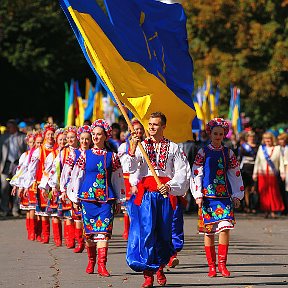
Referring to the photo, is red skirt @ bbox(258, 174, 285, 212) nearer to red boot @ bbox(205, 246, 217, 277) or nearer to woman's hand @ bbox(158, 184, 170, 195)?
red boot @ bbox(205, 246, 217, 277)

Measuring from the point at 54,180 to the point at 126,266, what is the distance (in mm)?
3407

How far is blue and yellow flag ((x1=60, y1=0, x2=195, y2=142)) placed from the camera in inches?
514

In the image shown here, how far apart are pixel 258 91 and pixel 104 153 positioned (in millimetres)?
27850

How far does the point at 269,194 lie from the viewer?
25.2 metres

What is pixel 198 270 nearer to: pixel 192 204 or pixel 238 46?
pixel 192 204

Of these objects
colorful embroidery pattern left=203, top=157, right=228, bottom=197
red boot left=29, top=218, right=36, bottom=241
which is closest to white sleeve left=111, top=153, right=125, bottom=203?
colorful embroidery pattern left=203, top=157, right=228, bottom=197

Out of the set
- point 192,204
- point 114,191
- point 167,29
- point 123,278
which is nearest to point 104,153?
point 114,191

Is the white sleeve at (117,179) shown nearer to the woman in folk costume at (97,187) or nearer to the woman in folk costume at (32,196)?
the woman in folk costume at (97,187)

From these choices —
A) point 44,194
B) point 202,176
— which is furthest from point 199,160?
point 44,194

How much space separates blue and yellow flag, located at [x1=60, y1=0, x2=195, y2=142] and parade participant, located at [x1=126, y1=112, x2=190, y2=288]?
2.48 feet

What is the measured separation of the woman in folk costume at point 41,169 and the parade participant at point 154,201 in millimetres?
5849

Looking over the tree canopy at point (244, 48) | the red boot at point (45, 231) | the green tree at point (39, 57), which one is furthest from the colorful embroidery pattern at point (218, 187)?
the green tree at point (39, 57)

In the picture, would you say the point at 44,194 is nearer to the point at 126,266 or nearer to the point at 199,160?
the point at 126,266

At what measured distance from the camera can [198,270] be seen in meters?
13.7
